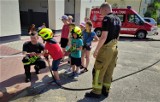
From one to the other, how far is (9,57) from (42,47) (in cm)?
247

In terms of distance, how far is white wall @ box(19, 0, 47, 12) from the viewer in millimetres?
16156

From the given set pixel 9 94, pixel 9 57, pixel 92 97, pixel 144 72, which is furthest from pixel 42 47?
pixel 144 72

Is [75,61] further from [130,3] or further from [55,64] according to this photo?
[130,3]

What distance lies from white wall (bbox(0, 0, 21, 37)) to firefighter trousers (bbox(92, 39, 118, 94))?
6.48 meters

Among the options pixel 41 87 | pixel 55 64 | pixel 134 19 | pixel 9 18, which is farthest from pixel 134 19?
pixel 41 87

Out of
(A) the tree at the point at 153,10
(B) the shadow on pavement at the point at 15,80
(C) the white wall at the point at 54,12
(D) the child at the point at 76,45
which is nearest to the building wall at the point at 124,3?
(A) the tree at the point at 153,10

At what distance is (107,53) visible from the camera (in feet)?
13.5

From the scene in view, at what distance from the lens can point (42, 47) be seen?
5.22 metres

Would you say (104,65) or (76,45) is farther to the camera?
(76,45)

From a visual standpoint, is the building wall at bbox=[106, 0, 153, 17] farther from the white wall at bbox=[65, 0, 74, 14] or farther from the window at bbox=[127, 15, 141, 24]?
the window at bbox=[127, 15, 141, 24]

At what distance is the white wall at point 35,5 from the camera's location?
16.2 m

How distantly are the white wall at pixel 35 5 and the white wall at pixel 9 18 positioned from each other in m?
6.51

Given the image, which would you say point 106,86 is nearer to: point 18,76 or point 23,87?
point 23,87

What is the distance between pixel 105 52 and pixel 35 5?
13.9 metres
